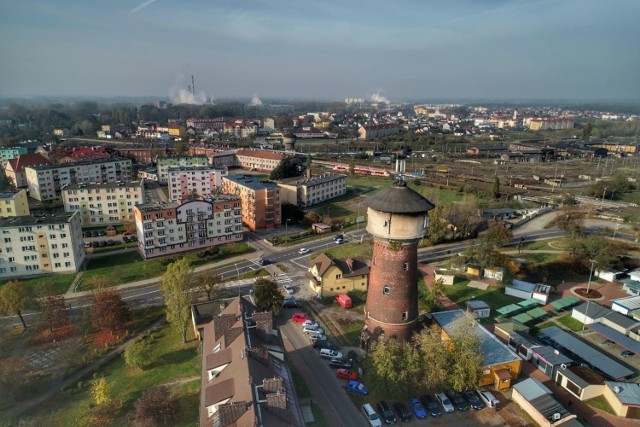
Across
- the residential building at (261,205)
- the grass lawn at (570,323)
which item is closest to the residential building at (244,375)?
the grass lawn at (570,323)

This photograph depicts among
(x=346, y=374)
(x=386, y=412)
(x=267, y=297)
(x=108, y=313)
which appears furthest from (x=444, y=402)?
(x=108, y=313)

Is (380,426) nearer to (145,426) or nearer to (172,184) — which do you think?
(145,426)

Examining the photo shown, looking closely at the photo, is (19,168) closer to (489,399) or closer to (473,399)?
(473,399)

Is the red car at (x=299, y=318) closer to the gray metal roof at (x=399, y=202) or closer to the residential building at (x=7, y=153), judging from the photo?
the gray metal roof at (x=399, y=202)

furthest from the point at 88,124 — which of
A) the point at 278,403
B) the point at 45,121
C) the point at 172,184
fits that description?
the point at 278,403

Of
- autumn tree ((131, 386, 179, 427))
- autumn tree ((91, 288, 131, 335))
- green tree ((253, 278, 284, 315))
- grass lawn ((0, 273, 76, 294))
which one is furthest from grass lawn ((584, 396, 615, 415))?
grass lawn ((0, 273, 76, 294))

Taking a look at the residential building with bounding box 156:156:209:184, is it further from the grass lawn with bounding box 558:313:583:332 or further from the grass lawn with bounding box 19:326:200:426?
the grass lawn with bounding box 558:313:583:332
